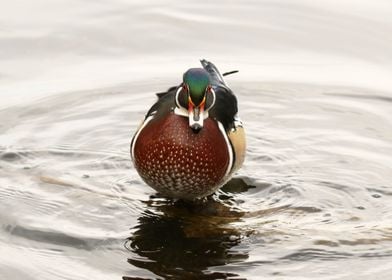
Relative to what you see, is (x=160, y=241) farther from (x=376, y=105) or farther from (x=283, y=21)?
(x=283, y=21)

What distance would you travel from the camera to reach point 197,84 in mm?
5879

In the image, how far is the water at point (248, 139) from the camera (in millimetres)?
5633

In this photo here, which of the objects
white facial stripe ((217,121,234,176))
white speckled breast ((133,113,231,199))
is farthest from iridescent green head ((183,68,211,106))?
white facial stripe ((217,121,234,176))

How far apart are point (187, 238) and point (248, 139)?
1.65m

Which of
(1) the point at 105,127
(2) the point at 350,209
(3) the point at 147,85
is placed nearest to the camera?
(2) the point at 350,209

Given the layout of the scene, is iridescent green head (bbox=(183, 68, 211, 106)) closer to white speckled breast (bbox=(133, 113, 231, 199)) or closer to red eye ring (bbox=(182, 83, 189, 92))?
red eye ring (bbox=(182, 83, 189, 92))

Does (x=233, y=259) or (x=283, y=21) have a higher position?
(x=283, y=21)

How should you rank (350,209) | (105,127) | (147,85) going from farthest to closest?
(147,85) < (105,127) < (350,209)

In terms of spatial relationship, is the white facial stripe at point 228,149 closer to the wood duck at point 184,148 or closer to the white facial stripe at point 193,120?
the wood duck at point 184,148

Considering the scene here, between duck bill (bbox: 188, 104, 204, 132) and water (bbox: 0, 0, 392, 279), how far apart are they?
0.65m

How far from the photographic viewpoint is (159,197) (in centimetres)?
650

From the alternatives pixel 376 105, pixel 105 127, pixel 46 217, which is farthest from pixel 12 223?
pixel 376 105

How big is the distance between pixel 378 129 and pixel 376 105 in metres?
0.48

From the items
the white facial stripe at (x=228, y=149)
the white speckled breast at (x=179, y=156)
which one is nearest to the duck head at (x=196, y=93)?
the white speckled breast at (x=179, y=156)
